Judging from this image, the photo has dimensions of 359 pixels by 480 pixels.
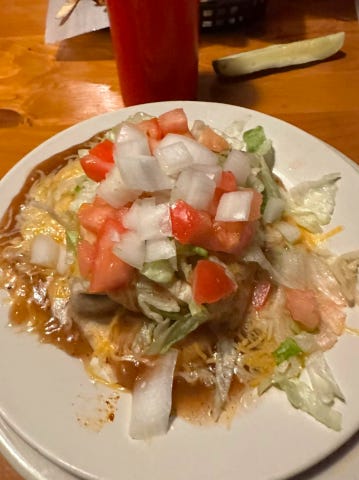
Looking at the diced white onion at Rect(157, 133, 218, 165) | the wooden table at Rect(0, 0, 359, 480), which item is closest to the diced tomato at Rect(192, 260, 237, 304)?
the diced white onion at Rect(157, 133, 218, 165)

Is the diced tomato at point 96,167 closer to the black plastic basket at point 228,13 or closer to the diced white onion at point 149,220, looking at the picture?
the diced white onion at point 149,220

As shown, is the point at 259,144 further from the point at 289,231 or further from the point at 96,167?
the point at 96,167

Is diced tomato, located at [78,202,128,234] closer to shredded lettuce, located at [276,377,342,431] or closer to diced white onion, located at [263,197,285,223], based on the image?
diced white onion, located at [263,197,285,223]

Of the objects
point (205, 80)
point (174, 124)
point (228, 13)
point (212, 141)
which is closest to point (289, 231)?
point (212, 141)

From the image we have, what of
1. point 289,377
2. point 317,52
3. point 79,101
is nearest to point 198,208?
point 289,377

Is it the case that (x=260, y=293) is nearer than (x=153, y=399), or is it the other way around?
(x=153, y=399)

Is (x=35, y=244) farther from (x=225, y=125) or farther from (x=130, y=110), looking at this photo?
(x=225, y=125)
